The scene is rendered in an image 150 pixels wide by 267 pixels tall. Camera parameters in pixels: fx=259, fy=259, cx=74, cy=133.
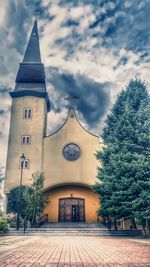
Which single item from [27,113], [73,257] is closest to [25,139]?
[27,113]

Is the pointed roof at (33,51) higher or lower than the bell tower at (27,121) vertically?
higher

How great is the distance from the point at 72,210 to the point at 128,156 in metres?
15.4

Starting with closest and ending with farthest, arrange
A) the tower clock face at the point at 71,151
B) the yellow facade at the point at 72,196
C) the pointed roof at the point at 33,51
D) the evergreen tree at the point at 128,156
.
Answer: the evergreen tree at the point at 128,156
the yellow facade at the point at 72,196
the tower clock face at the point at 71,151
the pointed roof at the point at 33,51

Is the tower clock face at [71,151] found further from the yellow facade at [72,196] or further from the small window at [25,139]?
the small window at [25,139]

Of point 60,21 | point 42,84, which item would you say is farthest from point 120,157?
point 42,84

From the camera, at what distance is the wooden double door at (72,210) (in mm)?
28438

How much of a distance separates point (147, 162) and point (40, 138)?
1749 centimetres

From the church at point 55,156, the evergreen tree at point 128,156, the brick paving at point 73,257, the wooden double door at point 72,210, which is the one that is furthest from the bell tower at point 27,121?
the brick paving at point 73,257

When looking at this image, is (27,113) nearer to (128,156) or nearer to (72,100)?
(72,100)

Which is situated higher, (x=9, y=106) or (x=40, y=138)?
(x=9, y=106)

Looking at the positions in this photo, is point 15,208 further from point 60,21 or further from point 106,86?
point 60,21

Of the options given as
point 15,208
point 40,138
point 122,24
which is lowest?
point 15,208

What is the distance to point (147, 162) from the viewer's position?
14.5 metres

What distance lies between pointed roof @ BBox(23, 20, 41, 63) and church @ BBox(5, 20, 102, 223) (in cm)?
424
